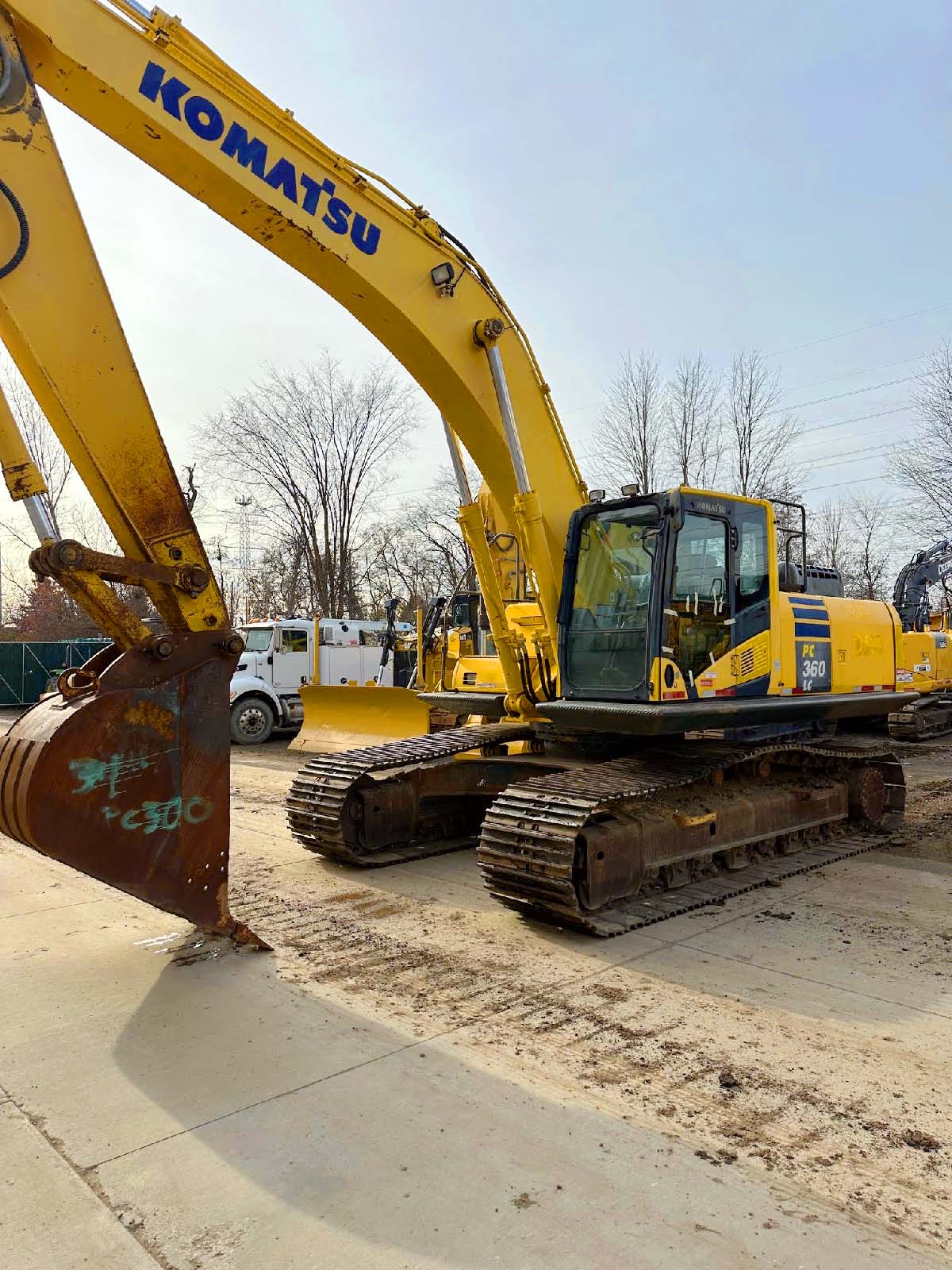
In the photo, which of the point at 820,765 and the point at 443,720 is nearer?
the point at 820,765

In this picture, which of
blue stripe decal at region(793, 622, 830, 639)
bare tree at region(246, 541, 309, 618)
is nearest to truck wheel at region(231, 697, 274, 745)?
blue stripe decal at region(793, 622, 830, 639)

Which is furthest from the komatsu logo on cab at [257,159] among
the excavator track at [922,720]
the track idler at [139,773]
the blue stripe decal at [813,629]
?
the excavator track at [922,720]

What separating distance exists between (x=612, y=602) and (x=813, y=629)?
6.67 feet

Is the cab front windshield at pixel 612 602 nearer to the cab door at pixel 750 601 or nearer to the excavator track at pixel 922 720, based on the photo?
the cab door at pixel 750 601

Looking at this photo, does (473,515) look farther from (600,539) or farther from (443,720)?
(443,720)

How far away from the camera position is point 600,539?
21.7 ft

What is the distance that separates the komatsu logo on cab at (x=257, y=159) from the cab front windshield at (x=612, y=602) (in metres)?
2.43

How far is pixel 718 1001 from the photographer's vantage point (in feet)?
14.2

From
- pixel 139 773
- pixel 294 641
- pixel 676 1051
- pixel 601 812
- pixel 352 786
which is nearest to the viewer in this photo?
pixel 676 1051

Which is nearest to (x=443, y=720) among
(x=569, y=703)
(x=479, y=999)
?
(x=569, y=703)

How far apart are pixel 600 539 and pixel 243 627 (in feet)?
38.2

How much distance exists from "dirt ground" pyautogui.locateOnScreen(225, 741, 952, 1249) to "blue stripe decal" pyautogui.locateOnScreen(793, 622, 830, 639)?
1.80m

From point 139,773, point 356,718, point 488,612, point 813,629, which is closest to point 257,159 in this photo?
point 139,773

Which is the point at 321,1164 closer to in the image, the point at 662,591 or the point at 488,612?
the point at 662,591
